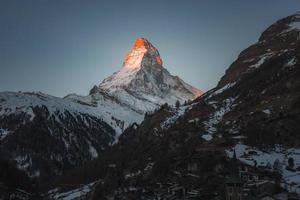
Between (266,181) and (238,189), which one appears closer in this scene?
(238,189)

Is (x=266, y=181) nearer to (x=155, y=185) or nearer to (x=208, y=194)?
(x=208, y=194)

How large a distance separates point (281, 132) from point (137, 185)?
180 feet

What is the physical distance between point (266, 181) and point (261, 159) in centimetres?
2639

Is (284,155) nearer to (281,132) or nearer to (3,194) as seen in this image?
(281,132)

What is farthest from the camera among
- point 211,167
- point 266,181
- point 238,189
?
point 211,167

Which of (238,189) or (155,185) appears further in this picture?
(155,185)

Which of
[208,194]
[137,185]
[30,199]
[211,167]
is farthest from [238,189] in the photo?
[30,199]

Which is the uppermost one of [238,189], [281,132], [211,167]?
[281,132]

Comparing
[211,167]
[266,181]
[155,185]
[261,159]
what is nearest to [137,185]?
[155,185]

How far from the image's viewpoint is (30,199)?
199 m

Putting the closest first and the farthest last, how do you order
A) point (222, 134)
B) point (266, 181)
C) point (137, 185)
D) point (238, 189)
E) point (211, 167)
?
point (238, 189)
point (266, 181)
point (211, 167)
point (137, 185)
point (222, 134)

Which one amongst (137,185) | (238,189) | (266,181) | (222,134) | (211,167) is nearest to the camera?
(238,189)

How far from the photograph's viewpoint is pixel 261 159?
164750 millimetres

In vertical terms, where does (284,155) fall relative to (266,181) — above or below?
above
